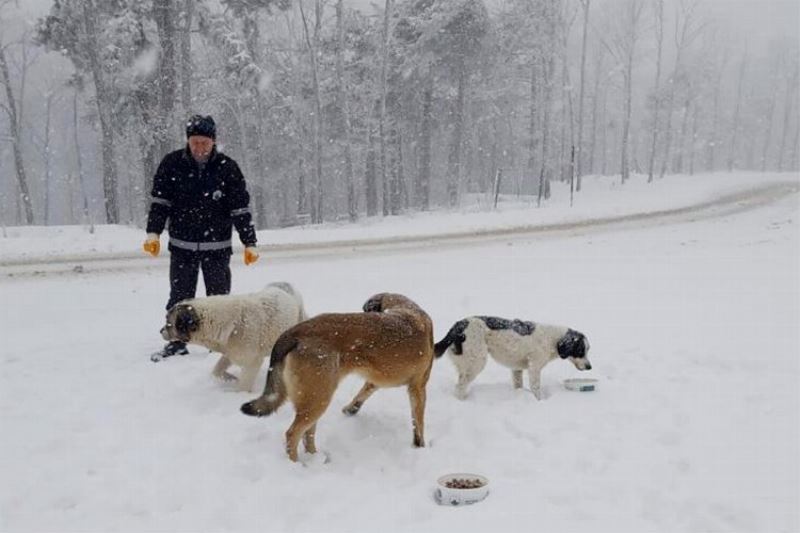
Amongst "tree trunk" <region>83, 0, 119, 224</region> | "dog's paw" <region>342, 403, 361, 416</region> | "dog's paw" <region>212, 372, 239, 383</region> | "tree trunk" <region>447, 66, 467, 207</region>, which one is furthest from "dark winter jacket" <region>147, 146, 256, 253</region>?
"tree trunk" <region>447, 66, 467, 207</region>

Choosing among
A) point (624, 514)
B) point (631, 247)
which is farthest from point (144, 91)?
point (624, 514)

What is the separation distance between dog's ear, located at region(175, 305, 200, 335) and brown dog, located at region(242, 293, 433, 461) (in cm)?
117

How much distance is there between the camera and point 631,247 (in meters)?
14.5

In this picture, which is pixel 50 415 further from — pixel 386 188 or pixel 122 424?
pixel 386 188

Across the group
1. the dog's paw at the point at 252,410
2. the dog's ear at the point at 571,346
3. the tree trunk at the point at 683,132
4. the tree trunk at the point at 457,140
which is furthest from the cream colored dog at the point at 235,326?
the tree trunk at the point at 683,132

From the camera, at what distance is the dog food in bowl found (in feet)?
18.5

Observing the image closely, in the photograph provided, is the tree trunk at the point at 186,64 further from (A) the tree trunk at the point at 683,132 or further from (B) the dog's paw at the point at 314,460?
(A) the tree trunk at the point at 683,132

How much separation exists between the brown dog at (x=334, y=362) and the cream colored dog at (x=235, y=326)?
3.64 ft

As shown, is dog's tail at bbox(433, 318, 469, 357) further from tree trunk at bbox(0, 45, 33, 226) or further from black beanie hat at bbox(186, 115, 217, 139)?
tree trunk at bbox(0, 45, 33, 226)

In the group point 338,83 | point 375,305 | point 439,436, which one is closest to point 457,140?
point 338,83

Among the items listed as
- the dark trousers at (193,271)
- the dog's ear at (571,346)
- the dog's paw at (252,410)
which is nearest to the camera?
the dog's paw at (252,410)

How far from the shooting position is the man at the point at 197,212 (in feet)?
20.1

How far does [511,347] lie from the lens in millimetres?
5766

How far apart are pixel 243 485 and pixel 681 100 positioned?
6403 cm
